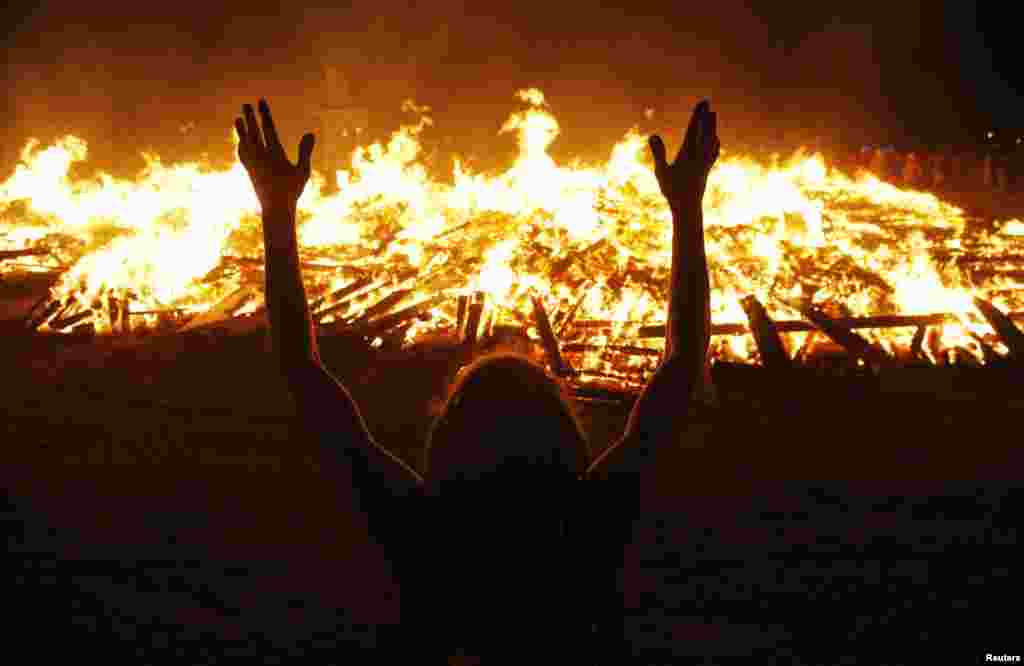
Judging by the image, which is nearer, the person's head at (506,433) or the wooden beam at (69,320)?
the person's head at (506,433)

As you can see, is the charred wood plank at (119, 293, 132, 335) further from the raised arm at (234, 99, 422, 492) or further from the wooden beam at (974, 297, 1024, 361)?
the wooden beam at (974, 297, 1024, 361)

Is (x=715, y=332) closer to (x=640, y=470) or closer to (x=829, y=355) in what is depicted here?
(x=829, y=355)

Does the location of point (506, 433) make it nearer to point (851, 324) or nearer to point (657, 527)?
point (657, 527)

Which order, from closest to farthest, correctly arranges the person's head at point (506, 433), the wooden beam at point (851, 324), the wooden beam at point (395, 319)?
the person's head at point (506, 433) → the wooden beam at point (851, 324) → the wooden beam at point (395, 319)

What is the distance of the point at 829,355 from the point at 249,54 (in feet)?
51.8

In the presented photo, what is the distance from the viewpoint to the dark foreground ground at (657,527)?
3.07 m

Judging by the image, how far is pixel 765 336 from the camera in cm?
651

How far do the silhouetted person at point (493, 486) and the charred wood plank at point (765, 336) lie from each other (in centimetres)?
474

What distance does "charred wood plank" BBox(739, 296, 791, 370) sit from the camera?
20.2 ft

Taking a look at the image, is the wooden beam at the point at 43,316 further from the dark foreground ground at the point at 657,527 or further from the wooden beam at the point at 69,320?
the dark foreground ground at the point at 657,527

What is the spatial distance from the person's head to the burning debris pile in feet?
15.7

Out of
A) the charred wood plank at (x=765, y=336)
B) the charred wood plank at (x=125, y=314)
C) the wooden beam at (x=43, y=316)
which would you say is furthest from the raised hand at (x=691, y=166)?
the wooden beam at (x=43, y=316)

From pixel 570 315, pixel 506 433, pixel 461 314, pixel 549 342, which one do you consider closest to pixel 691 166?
pixel 506 433

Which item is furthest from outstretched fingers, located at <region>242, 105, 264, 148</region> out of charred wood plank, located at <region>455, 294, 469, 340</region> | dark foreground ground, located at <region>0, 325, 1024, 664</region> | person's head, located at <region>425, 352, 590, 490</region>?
charred wood plank, located at <region>455, 294, 469, 340</region>
